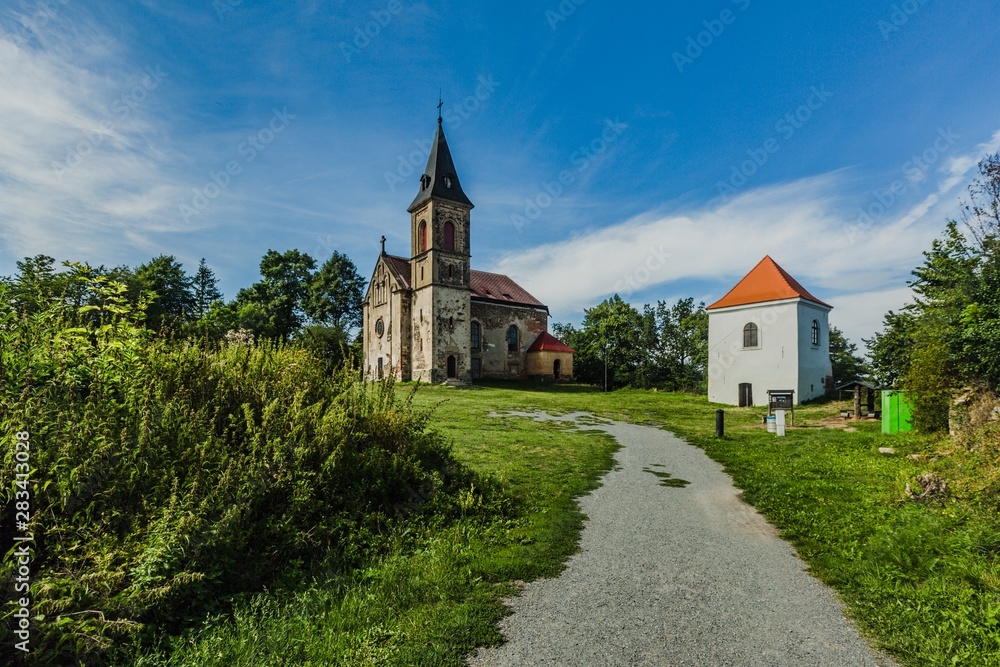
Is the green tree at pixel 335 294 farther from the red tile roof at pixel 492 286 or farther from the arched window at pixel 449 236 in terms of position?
the arched window at pixel 449 236

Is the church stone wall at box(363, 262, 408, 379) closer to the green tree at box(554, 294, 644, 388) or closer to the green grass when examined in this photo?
the green tree at box(554, 294, 644, 388)

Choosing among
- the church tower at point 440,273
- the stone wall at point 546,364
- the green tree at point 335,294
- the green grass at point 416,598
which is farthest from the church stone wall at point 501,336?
the green grass at point 416,598

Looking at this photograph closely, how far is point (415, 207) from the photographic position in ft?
125

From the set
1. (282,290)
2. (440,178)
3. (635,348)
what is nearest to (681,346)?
(635,348)

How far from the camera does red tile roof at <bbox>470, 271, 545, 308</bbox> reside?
1720 inches

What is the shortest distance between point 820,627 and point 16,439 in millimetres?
7352

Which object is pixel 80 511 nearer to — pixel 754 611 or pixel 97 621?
pixel 97 621

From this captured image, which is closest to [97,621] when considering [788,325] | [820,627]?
[820,627]

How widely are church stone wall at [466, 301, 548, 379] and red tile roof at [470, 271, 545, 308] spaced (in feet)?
2.29

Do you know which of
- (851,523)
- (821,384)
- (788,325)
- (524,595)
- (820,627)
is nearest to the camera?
(820,627)

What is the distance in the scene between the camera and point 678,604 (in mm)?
4648

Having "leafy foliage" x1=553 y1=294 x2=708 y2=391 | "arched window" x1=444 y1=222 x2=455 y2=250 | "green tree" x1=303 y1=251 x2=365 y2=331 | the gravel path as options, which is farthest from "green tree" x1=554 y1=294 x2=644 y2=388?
the gravel path

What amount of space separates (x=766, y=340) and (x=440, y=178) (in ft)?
82.8

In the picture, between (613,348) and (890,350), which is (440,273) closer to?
(613,348)
